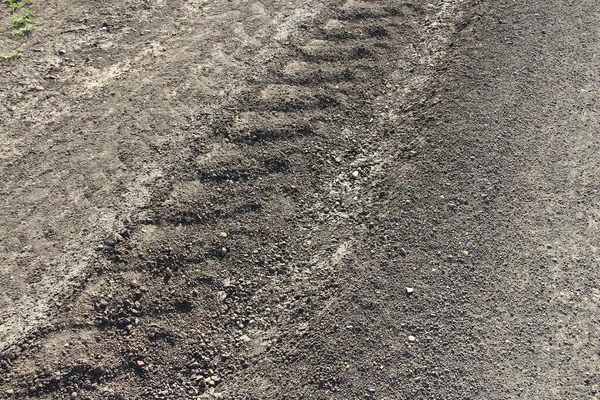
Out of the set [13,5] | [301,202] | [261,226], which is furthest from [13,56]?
[301,202]

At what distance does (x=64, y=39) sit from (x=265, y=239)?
10.2 ft

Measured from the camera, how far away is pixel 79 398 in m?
3.17

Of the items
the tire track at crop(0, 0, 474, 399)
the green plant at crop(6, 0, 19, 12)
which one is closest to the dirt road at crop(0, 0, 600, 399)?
the tire track at crop(0, 0, 474, 399)

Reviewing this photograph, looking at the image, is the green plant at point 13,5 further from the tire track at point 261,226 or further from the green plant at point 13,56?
the tire track at point 261,226

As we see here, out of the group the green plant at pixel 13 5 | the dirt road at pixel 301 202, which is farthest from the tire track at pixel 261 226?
the green plant at pixel 13 5

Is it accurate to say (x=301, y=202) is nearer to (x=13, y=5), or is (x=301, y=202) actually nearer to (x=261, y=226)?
(x=261, y=226)

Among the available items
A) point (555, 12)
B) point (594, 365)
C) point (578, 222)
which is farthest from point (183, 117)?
point (555, 12)

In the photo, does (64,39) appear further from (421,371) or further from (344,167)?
(421,371)

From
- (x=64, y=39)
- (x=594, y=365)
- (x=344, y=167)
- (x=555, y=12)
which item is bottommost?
(x=594, y=365)

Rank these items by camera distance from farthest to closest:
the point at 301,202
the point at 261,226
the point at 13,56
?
the point at 13,56 → the point at 301,202 → the point at 261,226

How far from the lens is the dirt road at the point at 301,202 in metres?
3.30

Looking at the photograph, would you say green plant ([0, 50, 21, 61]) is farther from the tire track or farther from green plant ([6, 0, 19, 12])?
the tire track

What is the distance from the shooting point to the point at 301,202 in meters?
4.23

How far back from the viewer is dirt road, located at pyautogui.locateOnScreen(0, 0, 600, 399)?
10.8 feet
